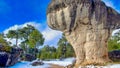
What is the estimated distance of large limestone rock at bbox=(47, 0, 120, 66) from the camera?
17141 millimetres

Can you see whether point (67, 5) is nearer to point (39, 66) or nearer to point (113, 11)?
point (113, 11)

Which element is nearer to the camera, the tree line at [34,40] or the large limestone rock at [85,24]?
the large limestone rock at [85,24]

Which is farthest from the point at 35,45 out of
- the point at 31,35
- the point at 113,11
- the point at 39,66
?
the point at 113,11

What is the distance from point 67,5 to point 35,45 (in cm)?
2705

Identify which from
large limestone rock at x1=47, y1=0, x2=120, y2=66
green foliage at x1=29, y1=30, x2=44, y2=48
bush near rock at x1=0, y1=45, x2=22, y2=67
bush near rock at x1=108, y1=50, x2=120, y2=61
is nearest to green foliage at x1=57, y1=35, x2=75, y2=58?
green foliage at x1=29, y1=30, x2=44, y2=48

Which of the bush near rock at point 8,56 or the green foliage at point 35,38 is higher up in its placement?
the green foliage at point 35,38

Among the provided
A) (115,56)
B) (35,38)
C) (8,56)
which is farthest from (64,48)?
(115,56)

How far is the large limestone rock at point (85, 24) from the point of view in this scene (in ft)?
56.2

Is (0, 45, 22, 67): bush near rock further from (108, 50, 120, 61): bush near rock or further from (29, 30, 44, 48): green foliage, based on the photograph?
(29, 30, 44, 48): green foliage

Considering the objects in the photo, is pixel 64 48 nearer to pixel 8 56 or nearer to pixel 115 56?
pixel 8 56

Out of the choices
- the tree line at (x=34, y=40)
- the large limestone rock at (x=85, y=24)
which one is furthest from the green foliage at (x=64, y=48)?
the large limestone rock at (x=85, y=24)

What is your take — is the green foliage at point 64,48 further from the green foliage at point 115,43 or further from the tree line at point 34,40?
the green foliage at point 115,43

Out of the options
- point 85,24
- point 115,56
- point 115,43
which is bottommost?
point 115,56

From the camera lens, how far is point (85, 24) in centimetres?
1741
